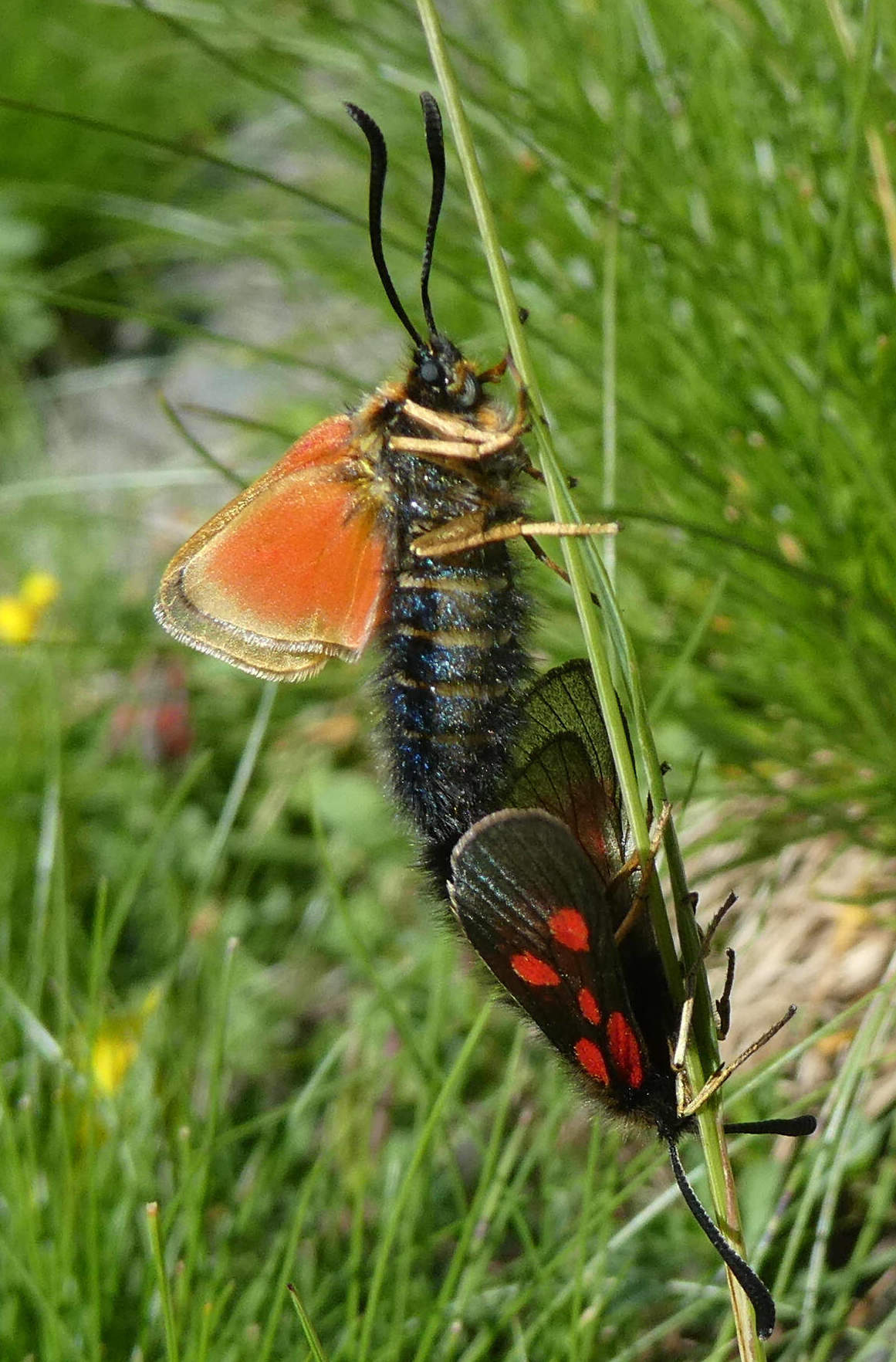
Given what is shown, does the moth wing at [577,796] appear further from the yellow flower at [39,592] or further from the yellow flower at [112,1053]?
the yellow flower at [39,592]

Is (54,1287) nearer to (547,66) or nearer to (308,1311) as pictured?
(308,1311)

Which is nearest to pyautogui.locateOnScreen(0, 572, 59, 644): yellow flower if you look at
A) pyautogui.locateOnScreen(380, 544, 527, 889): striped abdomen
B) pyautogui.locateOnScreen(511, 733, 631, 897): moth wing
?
pyautogui.locateOnScreen(380, 544, 527, 889): striped abdomen

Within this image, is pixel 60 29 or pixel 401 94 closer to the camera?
pixel 401 94

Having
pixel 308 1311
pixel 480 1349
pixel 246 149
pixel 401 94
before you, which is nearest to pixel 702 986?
pixel 480 1349

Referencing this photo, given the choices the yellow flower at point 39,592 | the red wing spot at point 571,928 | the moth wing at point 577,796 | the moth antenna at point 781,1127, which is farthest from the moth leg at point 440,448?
the yellow flower at point 39,592

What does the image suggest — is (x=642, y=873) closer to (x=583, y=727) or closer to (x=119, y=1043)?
(x=583, y=727)

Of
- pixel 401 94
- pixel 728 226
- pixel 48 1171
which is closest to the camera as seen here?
pixel 48 1171

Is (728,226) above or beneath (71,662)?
above
